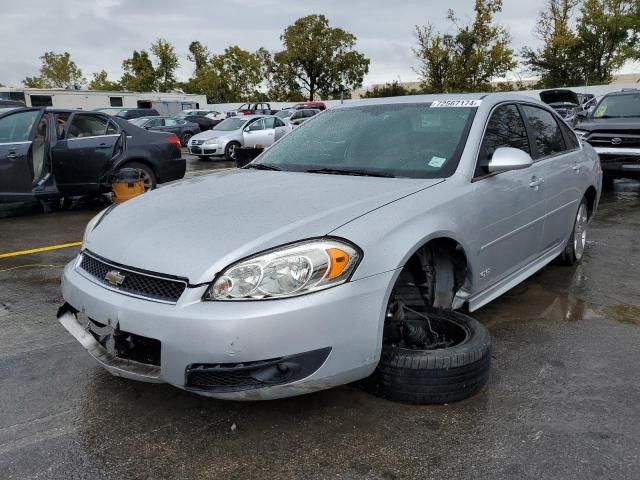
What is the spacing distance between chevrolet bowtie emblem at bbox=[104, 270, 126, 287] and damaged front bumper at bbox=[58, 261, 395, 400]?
6 centimetres

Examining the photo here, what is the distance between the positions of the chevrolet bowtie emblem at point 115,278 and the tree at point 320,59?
6154 cm

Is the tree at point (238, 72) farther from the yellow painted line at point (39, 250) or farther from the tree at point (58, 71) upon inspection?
the yellow painted line at point (39, 250)

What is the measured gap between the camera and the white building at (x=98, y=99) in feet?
123

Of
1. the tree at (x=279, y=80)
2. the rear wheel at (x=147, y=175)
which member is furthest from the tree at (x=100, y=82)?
the rear wheel at (x=147, y=175)

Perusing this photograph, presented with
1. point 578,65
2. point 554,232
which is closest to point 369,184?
point 554,232

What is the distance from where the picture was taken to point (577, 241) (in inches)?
206

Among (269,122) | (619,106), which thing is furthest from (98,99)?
(619,106)

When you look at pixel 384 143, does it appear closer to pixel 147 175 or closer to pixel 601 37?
pixel 147 175

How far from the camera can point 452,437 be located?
2514mm

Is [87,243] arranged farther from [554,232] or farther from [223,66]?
[223,66]

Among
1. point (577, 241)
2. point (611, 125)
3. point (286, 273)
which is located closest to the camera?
point (286, 273)

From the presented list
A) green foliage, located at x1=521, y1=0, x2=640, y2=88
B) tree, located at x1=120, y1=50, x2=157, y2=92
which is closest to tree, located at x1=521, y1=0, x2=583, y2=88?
green foliage, located at x1=521, y1=0, x2=640, y2=88

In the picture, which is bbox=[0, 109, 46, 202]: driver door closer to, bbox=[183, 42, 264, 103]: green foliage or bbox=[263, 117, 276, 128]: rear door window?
bbox=[263, 117, 276, 128]: rear door window

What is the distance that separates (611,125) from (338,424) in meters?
8.97
